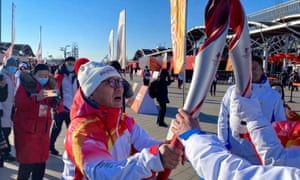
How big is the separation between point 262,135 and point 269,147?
8 centimetres

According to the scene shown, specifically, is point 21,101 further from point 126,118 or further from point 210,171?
point 210,171

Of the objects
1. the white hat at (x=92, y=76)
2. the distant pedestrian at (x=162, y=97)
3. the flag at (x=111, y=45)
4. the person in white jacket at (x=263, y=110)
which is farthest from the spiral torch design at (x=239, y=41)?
the flag at (x=111, y=45)

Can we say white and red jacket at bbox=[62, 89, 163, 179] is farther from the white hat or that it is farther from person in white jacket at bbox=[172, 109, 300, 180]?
person in white jacket at bbox=[172, 109, 300, 180]

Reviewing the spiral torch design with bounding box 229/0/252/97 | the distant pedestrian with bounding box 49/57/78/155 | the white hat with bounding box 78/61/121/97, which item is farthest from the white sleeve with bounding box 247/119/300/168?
the distant pedestrian with bounding box 49/57/78/155

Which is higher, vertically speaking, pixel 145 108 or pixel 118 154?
pixel 118 154

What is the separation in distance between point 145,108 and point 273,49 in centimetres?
3804

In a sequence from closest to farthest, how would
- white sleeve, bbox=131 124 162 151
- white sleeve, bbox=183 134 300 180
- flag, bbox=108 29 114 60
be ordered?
1. white sleeve, bbox=183 134 300 180
2. white sleeve, bbox=131 124 162 151
3. flag, bbox=108 29 114 60

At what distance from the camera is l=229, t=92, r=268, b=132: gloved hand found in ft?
5.82

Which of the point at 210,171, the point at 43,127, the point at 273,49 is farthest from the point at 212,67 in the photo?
the point at 273,49

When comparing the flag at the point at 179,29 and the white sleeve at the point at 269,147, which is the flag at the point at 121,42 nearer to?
the flag at the point at 179,29

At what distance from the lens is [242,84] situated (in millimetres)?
1557

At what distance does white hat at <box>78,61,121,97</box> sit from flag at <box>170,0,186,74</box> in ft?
5.30

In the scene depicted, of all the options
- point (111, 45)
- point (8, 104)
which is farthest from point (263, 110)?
point (111, 45)

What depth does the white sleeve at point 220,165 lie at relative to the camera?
3.34 feet
